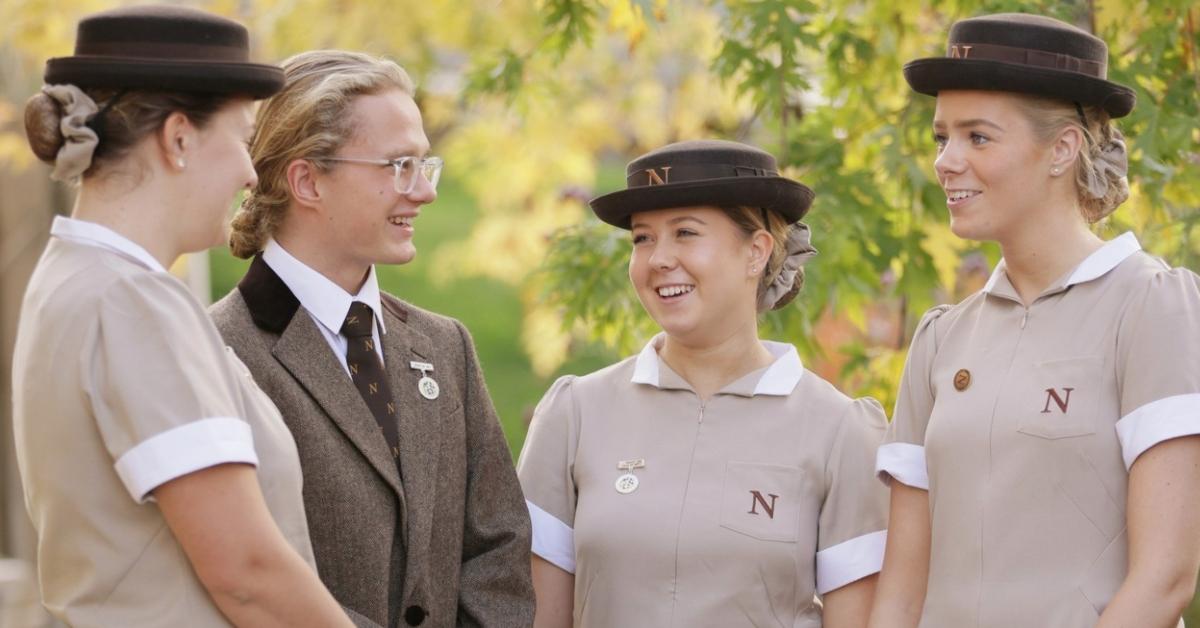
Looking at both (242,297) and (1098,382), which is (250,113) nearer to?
(242,297)

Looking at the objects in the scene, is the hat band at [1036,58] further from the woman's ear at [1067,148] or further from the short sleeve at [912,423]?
the short sleeve at [912,423]

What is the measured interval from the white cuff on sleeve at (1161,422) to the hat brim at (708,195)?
877 mm

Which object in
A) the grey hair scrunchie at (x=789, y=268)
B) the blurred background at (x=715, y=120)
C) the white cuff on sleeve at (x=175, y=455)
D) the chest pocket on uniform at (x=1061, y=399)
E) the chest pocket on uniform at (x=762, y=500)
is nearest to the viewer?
the white cuff on sleeve at (x=175, y=455)

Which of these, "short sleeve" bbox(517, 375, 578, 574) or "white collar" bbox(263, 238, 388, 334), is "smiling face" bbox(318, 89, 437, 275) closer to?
"white collar" bbox(263, 238, 388, 334)

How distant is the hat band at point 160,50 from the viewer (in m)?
2.34

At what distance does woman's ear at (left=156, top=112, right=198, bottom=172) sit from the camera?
7.57 feet

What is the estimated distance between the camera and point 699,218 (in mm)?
3164

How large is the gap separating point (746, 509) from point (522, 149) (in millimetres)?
3794

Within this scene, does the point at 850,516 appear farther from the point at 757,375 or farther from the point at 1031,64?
the point at 1031,64

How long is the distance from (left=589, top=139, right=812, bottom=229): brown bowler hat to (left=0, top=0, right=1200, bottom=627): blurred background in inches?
29.8

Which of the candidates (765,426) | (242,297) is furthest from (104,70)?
(765,426)

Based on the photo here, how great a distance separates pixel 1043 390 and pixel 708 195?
2.56 ft

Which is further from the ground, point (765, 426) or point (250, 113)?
point (250, 113)

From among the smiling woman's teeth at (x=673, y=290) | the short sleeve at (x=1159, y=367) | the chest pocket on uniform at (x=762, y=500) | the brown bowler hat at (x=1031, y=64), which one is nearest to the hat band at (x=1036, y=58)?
the brown bowler hat at (x=1031, y=64)
